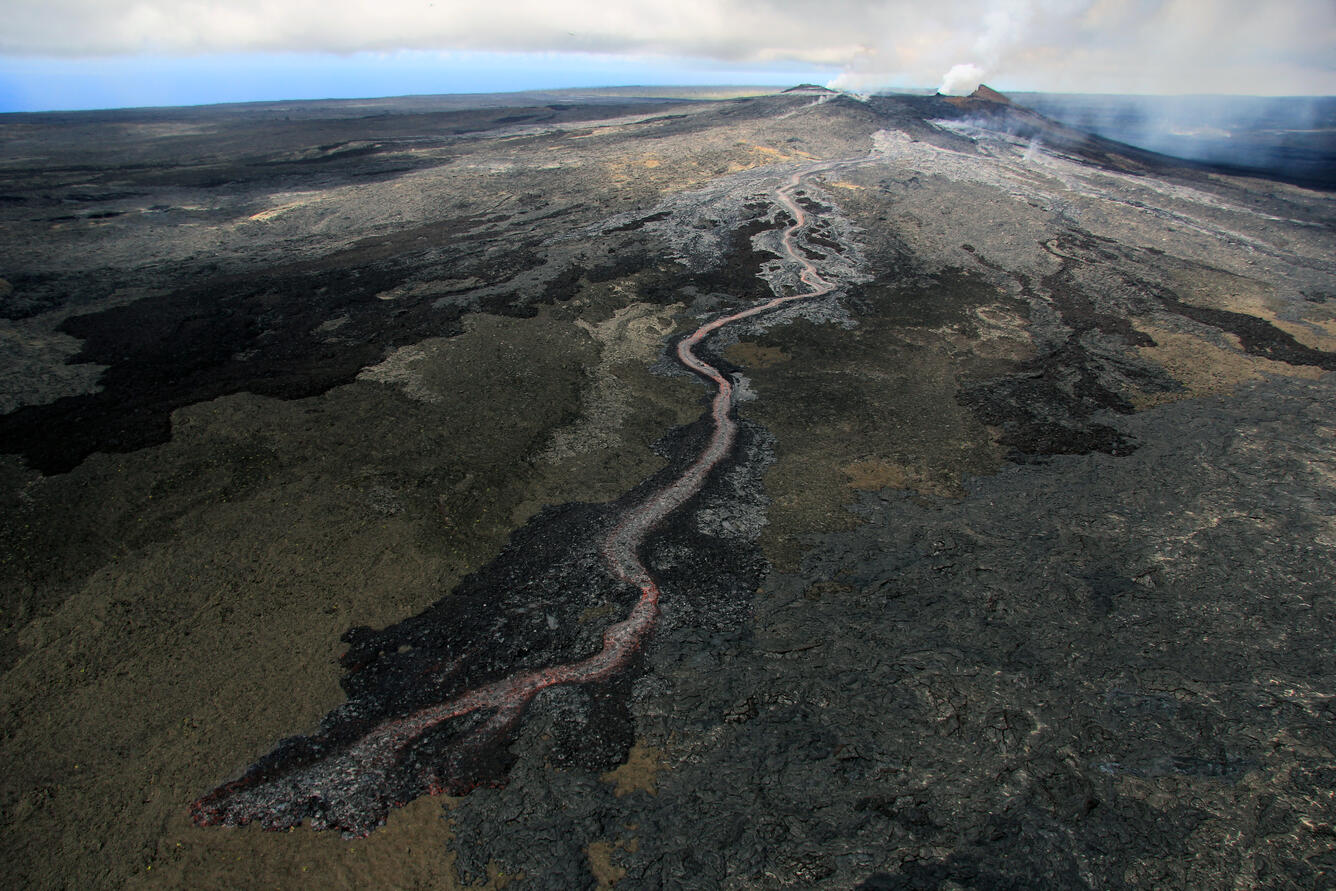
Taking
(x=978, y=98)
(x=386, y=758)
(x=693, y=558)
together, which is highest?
(x=978, y=98)

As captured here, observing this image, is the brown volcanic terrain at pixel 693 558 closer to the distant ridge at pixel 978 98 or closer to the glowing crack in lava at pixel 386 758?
the glowing crack in lava at pixel 386 758

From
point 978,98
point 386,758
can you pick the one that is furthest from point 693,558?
point 978,98


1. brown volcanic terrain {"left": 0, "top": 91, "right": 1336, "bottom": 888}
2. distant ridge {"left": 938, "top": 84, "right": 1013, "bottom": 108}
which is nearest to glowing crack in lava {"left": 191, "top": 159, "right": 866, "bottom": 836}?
brown volcanic terrain {"left": 0, "top": 91, "right": 1336, "bottom": 888}

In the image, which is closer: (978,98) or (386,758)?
(386,758)

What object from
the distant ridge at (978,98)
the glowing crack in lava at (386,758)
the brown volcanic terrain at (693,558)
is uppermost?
the distant ridge at (978,98)

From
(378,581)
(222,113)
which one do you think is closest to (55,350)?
(378,581)

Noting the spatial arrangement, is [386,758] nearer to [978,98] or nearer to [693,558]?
[693,558]

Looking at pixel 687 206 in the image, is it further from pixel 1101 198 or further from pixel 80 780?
pixel 80 780

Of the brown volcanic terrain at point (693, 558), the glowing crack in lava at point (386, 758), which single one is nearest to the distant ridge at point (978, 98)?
the brown volcanic terrain at point (693, 558)

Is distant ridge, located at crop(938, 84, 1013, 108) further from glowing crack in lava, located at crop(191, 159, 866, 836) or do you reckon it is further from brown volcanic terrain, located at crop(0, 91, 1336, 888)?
glowing crack in lava, located at crop(191, 159, 866, 836)
